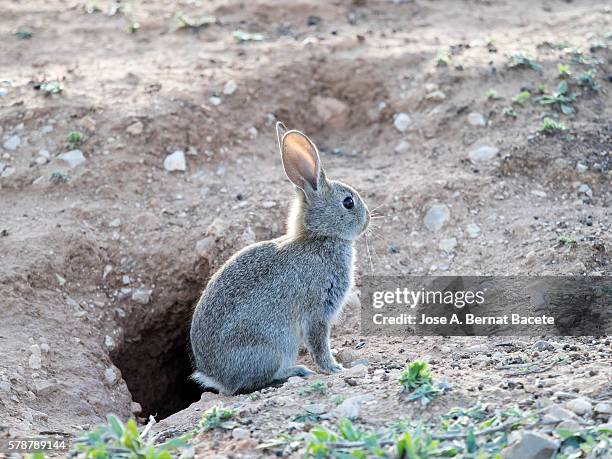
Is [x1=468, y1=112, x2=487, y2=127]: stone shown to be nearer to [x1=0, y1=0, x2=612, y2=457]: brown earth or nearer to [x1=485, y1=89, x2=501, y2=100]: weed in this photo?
[x1=0, y1=0, x2=612, y2=457]: brown earth

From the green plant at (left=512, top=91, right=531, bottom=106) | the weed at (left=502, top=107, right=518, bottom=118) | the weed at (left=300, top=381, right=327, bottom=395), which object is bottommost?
the weed at (left=300, top=381, right=327, bottom=395)

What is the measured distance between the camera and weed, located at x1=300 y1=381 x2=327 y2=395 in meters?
5.03

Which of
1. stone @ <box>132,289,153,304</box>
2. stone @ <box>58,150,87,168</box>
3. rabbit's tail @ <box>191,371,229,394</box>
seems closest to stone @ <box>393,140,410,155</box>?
stone @ <box>132,289,153,304</box>

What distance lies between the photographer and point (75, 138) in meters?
7.80

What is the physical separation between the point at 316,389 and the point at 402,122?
4000 millimetres

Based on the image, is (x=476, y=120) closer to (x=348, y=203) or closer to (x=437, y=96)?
(x=437, y=96)

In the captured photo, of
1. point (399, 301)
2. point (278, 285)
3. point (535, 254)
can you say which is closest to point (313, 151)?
point (278, 285)

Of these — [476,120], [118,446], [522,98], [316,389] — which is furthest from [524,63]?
[118,446]

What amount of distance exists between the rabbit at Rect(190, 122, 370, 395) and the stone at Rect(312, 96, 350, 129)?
7.98ft

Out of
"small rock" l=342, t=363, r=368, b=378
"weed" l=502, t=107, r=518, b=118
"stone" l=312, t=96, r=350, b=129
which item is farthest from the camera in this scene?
"stone" l=312, t=96, r=350, b=129

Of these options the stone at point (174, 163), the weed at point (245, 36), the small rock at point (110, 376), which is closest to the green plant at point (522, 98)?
the weed at point (245, 36)

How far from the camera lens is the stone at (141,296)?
7078 mm

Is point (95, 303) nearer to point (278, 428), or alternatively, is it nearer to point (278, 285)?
point (278, 285)

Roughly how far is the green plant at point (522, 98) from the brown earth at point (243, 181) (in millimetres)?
61
